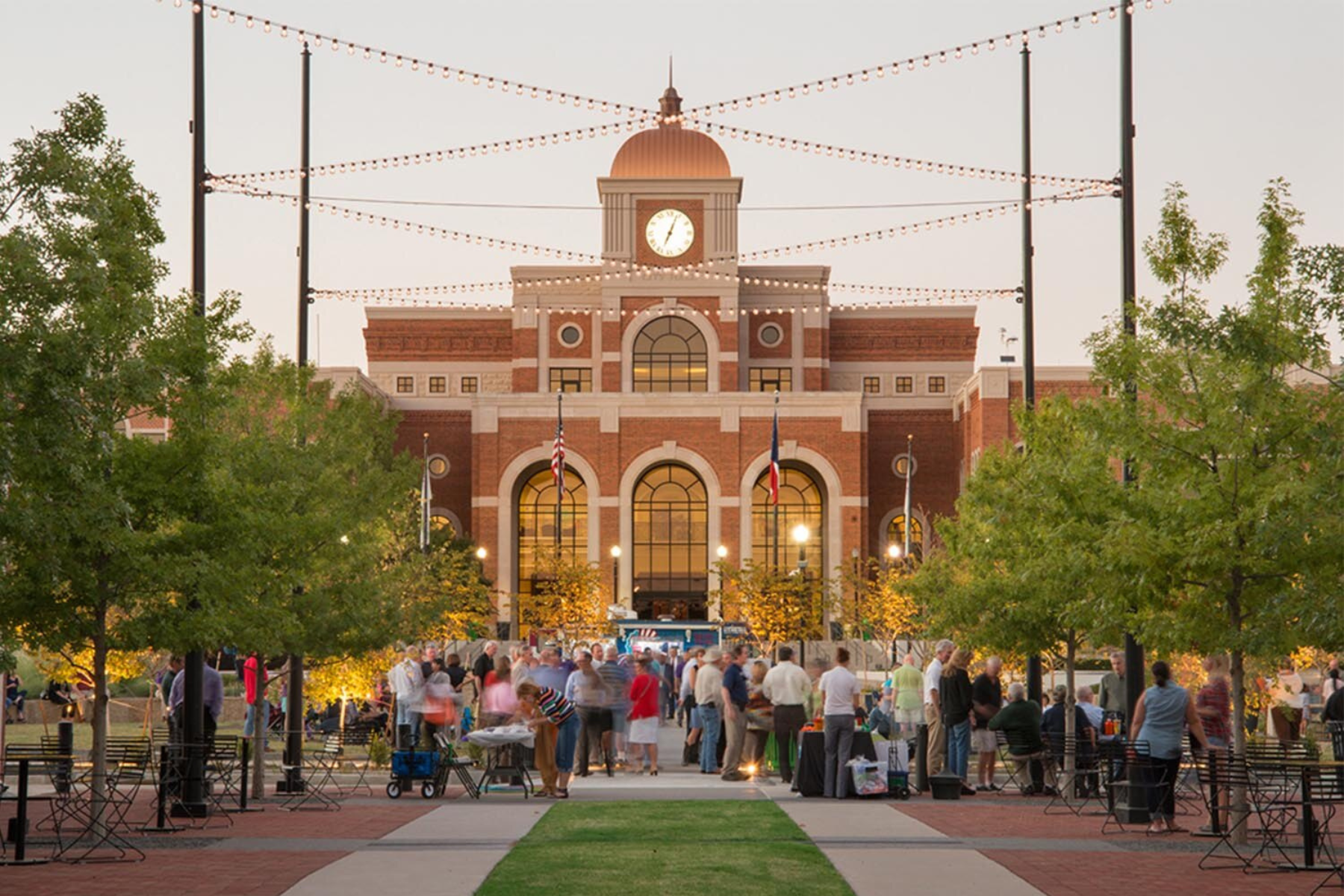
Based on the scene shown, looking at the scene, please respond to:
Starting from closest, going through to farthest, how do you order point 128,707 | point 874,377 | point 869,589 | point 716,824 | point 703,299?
1. point 716,824
2. point 128,707
3. point 869,589
4. point 703,299
5. point 874,377

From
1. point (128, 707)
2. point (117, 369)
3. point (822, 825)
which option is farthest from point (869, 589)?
point (117, 369)

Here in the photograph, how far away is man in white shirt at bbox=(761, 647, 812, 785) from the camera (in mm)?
23609

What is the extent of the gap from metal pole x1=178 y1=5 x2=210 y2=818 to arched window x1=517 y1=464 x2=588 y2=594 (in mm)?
47945

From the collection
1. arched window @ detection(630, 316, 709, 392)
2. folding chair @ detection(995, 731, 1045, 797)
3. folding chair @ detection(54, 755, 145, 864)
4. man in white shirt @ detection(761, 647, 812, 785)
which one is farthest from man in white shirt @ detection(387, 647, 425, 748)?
arched window @ detection(630, 316, 709, 392)

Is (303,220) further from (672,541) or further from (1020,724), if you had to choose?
(672,541)

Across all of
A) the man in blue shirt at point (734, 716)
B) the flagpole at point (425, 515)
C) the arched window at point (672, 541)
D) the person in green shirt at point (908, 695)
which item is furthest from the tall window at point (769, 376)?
the person in green shirt at point (908, 695)

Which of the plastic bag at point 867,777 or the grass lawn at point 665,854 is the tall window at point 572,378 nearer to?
the plastic bag at point 867,777

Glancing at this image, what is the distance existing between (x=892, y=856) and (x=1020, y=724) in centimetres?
687

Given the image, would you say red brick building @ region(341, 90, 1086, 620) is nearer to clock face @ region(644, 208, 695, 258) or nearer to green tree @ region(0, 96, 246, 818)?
clock face @ region(644, 208, 695, 258)

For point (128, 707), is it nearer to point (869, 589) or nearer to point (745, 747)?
point (745, 747)

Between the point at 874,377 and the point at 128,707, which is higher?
the point at 874,377

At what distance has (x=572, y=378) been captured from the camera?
7388 cm

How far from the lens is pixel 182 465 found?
54.2 feet

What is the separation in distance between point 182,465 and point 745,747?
36.6ft
